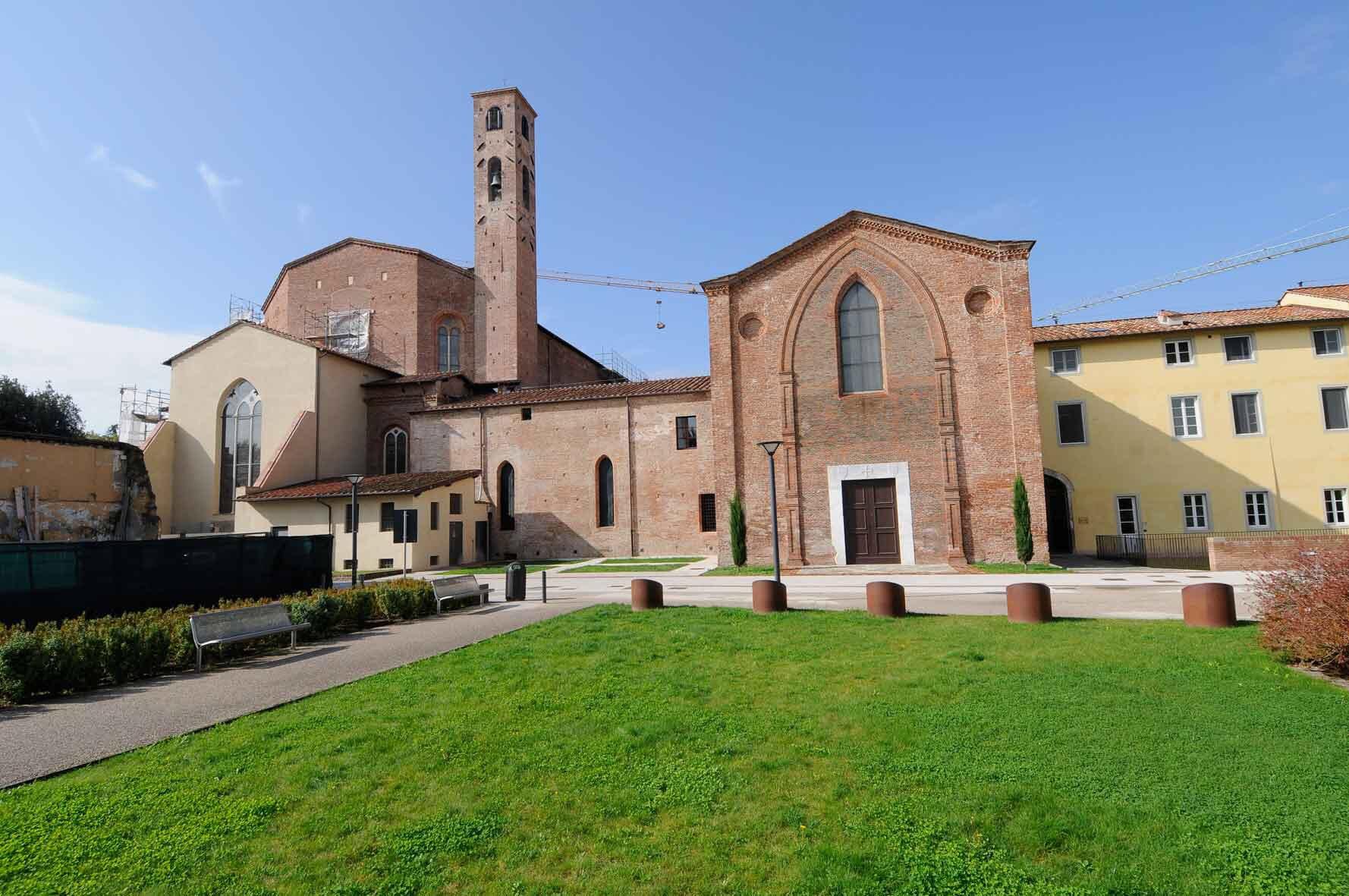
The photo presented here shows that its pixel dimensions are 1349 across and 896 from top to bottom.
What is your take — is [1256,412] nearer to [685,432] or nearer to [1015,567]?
[1015,567]

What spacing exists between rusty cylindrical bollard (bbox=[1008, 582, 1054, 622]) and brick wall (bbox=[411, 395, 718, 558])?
64.5 feet

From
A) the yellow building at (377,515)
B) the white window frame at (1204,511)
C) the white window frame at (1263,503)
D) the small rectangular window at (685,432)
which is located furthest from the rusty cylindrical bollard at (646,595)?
the white window frame at (1263,503)

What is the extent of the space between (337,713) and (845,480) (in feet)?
67.8

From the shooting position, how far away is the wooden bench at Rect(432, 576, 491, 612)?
1562 centimetres

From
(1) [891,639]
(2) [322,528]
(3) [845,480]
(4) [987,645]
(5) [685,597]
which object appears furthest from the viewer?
(2) [322,528]

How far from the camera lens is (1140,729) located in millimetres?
6086

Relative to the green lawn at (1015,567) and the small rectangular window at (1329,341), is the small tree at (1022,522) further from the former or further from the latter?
the small rectangular window at (1329,341)

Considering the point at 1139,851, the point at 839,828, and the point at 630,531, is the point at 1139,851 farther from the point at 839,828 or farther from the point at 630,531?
the point at 630,531

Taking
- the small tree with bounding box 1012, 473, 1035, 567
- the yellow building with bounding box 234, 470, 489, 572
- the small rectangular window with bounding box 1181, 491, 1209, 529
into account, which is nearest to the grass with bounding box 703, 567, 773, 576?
the small tree with bounding box 1012, 473, 1035, 567

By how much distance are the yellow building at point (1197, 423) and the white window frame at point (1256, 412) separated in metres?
0.04

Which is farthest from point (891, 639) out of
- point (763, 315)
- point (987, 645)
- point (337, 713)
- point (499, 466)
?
point (499, 466)

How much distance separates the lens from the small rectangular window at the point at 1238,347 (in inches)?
1121

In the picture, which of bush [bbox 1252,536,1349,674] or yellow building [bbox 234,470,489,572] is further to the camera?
yellow building [bbox 234,470,489,572]

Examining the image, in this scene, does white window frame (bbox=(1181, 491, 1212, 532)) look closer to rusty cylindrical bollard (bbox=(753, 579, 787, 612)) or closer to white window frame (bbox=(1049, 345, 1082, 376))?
white window frame (bbox=(1049, 345, 1082, 376))
